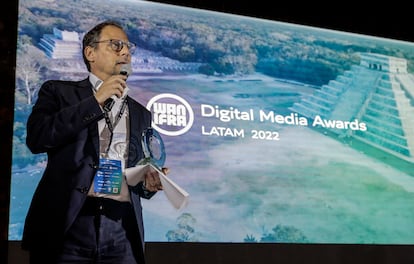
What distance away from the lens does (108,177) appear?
3998 mm

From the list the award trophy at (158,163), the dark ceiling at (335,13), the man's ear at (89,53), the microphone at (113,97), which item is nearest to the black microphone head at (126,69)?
the microphone at (113,97)

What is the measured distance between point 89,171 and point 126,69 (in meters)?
0.67

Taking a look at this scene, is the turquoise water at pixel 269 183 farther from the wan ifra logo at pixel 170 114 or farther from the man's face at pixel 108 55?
the man's face at pixel 108 55

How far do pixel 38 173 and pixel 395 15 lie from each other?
9.02 ft

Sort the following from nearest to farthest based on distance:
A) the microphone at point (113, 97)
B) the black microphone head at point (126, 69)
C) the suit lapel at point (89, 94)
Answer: the suit lapel at point (89, 94) < the microphone at point (113, 97) < the black microphone head at point (126, 69)

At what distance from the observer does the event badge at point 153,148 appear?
4176 mm

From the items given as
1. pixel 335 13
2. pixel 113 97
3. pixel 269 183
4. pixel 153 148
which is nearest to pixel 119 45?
pixel 113 97

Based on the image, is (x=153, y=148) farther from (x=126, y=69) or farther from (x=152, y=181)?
(x=126, y=69)

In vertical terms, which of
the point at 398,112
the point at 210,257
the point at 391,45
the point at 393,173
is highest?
the point at 391,45

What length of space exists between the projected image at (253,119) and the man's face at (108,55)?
7cm

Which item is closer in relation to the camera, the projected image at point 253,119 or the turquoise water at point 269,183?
the projected image at point 253,119

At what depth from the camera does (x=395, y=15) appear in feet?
16.9

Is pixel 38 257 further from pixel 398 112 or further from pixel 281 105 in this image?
pixel 398 112

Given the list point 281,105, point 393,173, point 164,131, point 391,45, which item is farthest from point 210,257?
point 391,45
